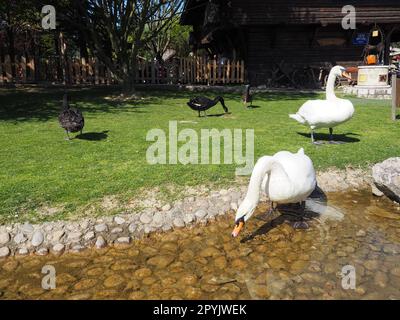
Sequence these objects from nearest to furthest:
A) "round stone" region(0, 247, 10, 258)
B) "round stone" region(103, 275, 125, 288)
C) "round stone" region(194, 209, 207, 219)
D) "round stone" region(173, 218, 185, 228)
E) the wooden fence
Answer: "round stone" region(103, 275, 125, 288) → "round stone" region(0, 247, 10, 258) → "round stone" region(173, 218, 185, 228) → "round stone" region(194, 209, 207, 219) → the wooden fence

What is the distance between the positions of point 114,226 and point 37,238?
95cm

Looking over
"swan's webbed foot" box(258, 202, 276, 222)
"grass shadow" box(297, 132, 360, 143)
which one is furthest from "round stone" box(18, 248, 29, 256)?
"grass shadow" box(297, 132, 360, 143)

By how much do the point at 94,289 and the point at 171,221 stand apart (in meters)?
1.58

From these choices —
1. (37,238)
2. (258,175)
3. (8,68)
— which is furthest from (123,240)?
(8,68)

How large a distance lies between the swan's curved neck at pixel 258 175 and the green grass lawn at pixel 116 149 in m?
1.73

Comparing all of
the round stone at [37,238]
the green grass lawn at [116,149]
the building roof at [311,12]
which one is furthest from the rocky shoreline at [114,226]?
the building roof at [311,12]

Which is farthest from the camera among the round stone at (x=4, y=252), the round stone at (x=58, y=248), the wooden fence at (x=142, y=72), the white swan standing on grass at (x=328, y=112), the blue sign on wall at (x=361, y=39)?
the blue sign on wall at (x=361, y=39)

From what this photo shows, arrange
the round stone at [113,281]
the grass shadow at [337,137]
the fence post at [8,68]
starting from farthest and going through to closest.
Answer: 1. the fence post at [8,68]
2. the grass shadow at [337,137]
3. the round stone at [113,281]

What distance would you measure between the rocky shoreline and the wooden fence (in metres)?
16.0

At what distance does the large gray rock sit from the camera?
5.67 m

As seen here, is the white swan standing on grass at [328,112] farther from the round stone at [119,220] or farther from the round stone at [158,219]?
the round stone at [119,220]

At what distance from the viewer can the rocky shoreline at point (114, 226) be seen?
15.1 ft

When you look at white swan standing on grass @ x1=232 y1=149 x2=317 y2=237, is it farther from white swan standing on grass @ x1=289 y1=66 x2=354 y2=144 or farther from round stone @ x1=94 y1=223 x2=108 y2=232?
white swan standing on grass @ x1=289 y1=66 x2=354 y2=144

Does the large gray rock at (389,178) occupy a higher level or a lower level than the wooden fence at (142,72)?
lower
